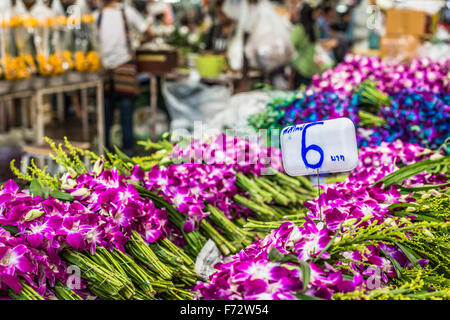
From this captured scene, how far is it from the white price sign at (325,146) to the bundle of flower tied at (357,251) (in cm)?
12

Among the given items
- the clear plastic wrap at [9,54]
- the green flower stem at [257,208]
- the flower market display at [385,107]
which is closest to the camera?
the green flower stem at [257,208]

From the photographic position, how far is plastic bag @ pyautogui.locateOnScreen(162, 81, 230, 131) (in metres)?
5.42

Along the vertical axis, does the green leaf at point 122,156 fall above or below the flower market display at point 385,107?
below

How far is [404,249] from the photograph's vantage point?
3.71ft

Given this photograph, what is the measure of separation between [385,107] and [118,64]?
10.8ft

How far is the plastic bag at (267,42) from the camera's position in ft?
14.4

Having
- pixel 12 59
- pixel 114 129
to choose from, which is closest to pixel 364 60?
pixel 12 59

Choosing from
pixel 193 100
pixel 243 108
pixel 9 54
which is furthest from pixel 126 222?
pixel 193 100

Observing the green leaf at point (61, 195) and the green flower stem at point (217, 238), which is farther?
the green flower stem at point (217, 238)

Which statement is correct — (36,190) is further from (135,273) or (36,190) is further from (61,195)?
(135,273)

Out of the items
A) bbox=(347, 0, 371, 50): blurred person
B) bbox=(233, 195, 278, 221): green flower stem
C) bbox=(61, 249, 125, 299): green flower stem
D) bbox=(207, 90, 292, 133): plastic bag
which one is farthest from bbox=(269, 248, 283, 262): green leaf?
bbox=(347, 0, 371, 50): blurred person

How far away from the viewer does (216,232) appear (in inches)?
61.9

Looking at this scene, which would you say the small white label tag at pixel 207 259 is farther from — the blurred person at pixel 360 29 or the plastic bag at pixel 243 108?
the blurred person at pixel 360 29

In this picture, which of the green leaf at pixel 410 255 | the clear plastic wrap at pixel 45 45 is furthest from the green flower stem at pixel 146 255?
the clear plastic wrap at pixel 45 45
